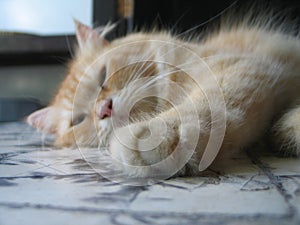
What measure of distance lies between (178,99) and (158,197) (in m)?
0.37

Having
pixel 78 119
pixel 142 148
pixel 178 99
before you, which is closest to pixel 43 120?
pixel 78 119

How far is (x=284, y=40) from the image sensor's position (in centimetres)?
114

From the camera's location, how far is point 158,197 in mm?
579

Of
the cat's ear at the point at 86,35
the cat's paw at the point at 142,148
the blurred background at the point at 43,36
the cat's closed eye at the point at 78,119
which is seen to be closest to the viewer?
the cat's paw at the point at 142,148

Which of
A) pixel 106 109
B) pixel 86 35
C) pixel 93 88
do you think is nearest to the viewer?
pixel 106 109

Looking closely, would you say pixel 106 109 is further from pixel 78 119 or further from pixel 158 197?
pixel 158 197

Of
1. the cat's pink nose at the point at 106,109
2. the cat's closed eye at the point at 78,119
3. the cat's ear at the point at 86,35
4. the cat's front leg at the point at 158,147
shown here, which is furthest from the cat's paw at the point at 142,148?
the cat's ear at the point at 86,35

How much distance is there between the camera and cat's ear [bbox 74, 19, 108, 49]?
1371mm

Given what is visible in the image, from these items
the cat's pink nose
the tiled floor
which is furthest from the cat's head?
the tiled floor

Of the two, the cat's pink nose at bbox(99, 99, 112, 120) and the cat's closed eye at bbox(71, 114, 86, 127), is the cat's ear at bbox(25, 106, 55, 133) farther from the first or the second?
the cat's pink nose at bbox(99, 99, 112, 120)

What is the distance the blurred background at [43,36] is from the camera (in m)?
2.14

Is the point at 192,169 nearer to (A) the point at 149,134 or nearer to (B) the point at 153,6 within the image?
(A) the point at 149,134

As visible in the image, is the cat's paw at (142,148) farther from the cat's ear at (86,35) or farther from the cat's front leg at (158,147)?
the cat's ear at (86,35)

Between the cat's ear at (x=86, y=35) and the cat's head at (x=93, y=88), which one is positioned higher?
the cat's ear at (x=86, y=35)
